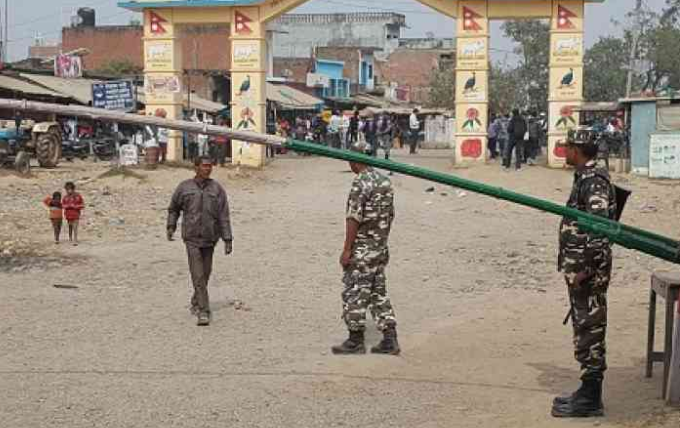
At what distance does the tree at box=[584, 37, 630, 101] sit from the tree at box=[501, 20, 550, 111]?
254 cm

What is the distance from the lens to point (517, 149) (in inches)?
1100

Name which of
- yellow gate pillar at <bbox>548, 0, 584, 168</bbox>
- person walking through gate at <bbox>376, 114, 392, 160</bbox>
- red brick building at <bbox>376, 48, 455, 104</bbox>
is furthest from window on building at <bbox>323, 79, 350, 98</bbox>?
yellow gate pillar at <bbox>548, 0, 584, 168</bbox>

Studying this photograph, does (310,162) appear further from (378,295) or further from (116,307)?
(378,295)

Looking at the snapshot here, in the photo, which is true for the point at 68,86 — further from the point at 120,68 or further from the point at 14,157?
the point at 120,68

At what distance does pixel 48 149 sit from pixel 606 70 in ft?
133

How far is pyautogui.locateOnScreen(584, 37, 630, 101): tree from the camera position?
2325 inches

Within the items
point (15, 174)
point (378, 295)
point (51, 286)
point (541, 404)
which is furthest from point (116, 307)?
point (15, 174)

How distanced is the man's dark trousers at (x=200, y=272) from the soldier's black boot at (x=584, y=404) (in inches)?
168

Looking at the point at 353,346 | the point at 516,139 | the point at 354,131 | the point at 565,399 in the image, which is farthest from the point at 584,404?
the point at 354,131

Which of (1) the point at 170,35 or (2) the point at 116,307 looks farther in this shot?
(1) the point at 170,35

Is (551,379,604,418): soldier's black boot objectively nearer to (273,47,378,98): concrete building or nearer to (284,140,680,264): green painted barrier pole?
(284,140,680,264): green painted barrier pole

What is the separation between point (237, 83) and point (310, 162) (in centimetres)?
393

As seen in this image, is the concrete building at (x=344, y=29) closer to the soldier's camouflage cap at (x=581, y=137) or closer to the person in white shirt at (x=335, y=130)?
the person in white shirt at (x=335, y=130)

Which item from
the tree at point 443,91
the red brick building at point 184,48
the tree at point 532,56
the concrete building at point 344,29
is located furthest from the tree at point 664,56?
the concrete building at point 344,29
